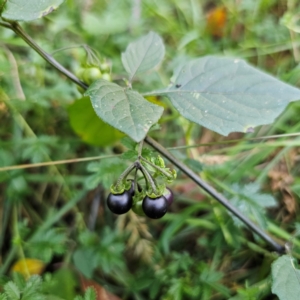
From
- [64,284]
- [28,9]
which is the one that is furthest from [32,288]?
[28,9]

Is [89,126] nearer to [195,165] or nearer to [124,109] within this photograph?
[195,165]

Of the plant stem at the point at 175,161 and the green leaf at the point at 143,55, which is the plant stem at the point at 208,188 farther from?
the green leaf at the point at 143,55

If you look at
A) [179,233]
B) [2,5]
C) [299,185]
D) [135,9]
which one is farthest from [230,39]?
[2,5]

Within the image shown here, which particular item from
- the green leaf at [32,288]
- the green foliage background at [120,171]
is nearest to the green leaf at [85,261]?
the green foliage background at [120,171]

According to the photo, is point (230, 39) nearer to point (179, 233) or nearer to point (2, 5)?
point (179, 233)

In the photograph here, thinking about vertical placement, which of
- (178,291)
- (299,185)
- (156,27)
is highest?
(156,27)

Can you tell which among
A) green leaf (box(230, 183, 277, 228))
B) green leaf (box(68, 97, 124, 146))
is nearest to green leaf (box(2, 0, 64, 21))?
green leaf (box(68, 97, 124, 146))

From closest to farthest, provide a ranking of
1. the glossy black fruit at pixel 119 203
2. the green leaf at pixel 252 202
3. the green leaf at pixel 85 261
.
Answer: the glossy black fruit at pixel 119 203, the green leaf at pixel 252 202, the green leaf at pixel 85 261
